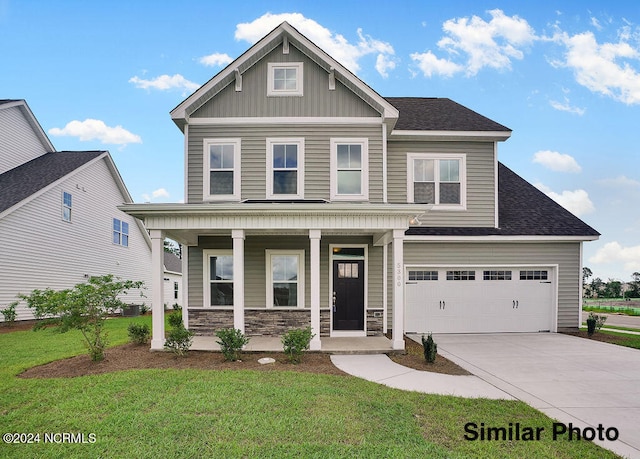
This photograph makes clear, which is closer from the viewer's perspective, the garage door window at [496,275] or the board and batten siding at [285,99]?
the board and batten siding at [285,99]

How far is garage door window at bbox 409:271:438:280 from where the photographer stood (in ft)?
36.4

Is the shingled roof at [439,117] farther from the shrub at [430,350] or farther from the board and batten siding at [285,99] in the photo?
the shrub at [430,350]

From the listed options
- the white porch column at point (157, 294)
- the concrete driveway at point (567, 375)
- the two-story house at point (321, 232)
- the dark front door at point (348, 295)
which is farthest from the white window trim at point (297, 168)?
the concrete driveway at point (567, 375)

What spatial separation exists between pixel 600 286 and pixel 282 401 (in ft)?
137

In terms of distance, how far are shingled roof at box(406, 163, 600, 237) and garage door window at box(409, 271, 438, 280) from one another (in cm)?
129

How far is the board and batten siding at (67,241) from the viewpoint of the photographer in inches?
547

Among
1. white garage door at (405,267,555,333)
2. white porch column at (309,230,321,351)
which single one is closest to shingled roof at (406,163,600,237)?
white garage door at (405,267,555,333)

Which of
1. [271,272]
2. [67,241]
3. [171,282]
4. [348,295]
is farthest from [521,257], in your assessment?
[171,282]

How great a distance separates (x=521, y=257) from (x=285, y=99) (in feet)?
30.1

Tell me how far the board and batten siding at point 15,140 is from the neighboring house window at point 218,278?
13410 millimetres

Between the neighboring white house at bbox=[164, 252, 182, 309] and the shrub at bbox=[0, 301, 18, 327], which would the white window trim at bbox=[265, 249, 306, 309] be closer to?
the shrub at bbox=[0, 301, 18, 327]

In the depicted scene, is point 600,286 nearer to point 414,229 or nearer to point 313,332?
point 414,229

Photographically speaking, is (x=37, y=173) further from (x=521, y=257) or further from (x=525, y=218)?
(x=525, y=218)

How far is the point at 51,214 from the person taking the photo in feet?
51.0
